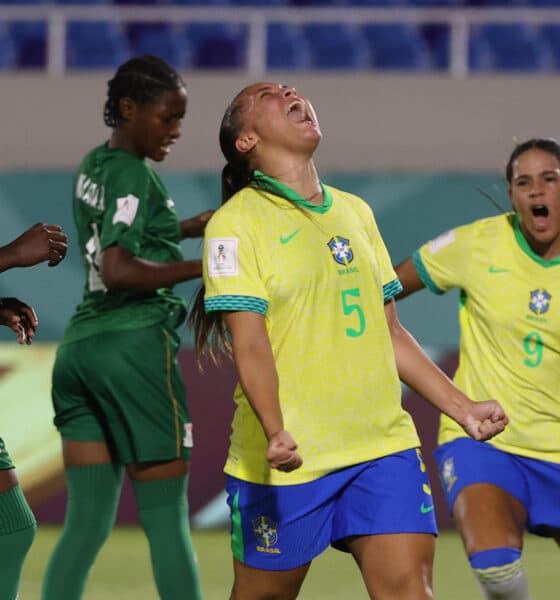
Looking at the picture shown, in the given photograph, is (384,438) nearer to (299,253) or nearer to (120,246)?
(299,253)

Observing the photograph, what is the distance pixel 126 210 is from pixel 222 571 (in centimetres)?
267

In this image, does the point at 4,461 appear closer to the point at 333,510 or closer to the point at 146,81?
the point at 333,510

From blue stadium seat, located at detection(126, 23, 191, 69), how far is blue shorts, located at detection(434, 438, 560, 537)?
670 centimetres

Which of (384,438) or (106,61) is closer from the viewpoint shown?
(384,438)

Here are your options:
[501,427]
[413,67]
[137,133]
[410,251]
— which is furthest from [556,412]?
[413,67]

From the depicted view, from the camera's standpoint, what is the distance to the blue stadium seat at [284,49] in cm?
1095

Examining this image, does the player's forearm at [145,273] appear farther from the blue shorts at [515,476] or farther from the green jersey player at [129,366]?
the blue shorts at [515,476]

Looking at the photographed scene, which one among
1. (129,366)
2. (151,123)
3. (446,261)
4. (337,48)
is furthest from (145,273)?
(337,48)

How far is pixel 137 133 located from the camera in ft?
14.8

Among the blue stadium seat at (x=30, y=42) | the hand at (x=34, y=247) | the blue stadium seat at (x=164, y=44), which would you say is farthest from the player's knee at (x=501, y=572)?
the blue stadium seat at (x=30, y=42)

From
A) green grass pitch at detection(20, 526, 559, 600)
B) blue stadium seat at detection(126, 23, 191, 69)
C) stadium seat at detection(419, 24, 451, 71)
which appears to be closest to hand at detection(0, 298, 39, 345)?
green grass pitch at detection(20, 526, 559, 600)

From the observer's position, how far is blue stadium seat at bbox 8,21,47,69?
11.1 metres

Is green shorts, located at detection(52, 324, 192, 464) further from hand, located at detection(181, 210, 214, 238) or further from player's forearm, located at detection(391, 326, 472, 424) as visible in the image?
player's forearm, located at detection(391, 326, 472, 424)

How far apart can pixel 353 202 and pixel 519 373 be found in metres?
0.98
